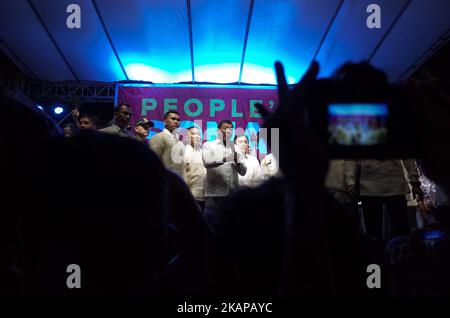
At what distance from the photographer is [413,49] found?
4.48 metres

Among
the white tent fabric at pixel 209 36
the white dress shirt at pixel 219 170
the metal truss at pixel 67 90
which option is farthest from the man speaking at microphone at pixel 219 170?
the metal truss at pixel 67 90

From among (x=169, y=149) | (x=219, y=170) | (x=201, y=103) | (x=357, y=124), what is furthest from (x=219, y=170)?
(x=357, y=124)

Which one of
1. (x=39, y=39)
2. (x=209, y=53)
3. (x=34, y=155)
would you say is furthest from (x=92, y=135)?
(x=39, y=39)

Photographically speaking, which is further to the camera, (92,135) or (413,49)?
(413,49)

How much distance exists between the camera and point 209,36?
4359 mm

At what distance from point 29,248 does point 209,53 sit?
177 inches

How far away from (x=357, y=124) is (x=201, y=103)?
4762mm

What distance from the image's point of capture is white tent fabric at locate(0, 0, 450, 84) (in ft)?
12.7

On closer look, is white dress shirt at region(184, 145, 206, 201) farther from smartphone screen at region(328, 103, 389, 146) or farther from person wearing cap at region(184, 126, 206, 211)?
smartphone screen at region(328, 103, 389, 146)

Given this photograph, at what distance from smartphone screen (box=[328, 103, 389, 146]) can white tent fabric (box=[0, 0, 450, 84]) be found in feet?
11.5

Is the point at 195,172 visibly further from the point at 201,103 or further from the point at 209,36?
the point at 201,103

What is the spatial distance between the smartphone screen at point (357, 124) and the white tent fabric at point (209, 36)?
3504 mm

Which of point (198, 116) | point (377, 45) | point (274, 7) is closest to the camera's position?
point (274, 7)
